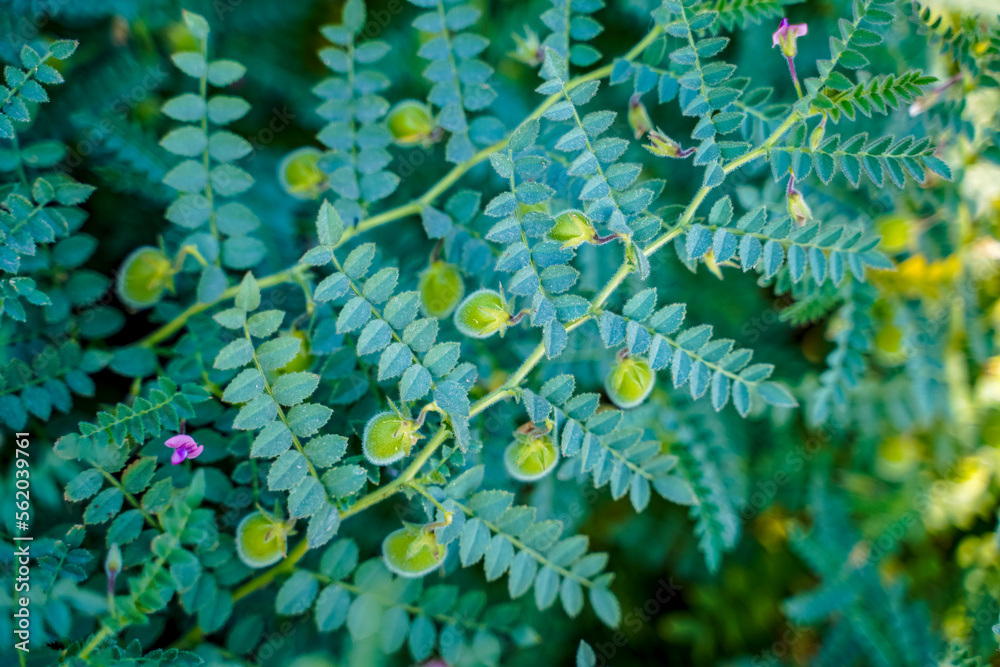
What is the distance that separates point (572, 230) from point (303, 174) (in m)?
0.69

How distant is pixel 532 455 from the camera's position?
106 cm

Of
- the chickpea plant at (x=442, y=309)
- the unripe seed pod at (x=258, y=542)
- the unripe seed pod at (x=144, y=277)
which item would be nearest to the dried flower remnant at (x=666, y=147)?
the chickpea plant at (x=442, y=309)

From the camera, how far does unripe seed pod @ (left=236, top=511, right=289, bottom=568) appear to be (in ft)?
3.49

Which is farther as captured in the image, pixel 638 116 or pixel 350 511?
pixel 638 116

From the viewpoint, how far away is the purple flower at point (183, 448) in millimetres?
1032

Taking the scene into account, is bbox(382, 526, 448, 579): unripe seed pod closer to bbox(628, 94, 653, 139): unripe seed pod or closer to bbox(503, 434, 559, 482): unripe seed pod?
bbox(503, 434, 559, 482): unripe seed pod

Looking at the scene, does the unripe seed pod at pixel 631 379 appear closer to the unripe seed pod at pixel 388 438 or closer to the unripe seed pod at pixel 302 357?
the unripe seed pod at pixel 388 438

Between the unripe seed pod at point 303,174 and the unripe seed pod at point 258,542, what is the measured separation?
69 cm

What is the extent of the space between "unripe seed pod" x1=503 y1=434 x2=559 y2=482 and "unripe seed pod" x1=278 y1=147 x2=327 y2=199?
2.35 ft

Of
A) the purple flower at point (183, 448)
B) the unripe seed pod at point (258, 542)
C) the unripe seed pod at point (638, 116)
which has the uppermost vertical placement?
the unripe seed pod at point (638, 116)

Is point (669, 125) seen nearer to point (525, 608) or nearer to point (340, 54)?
point (340, 54)

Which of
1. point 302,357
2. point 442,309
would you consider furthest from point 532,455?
point 302,357

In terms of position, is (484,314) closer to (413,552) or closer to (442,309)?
(442,309)

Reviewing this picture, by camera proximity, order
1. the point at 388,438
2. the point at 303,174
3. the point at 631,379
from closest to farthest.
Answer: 1. the point at 388,438
2. the point at 631,379
3. the point at 303,174
